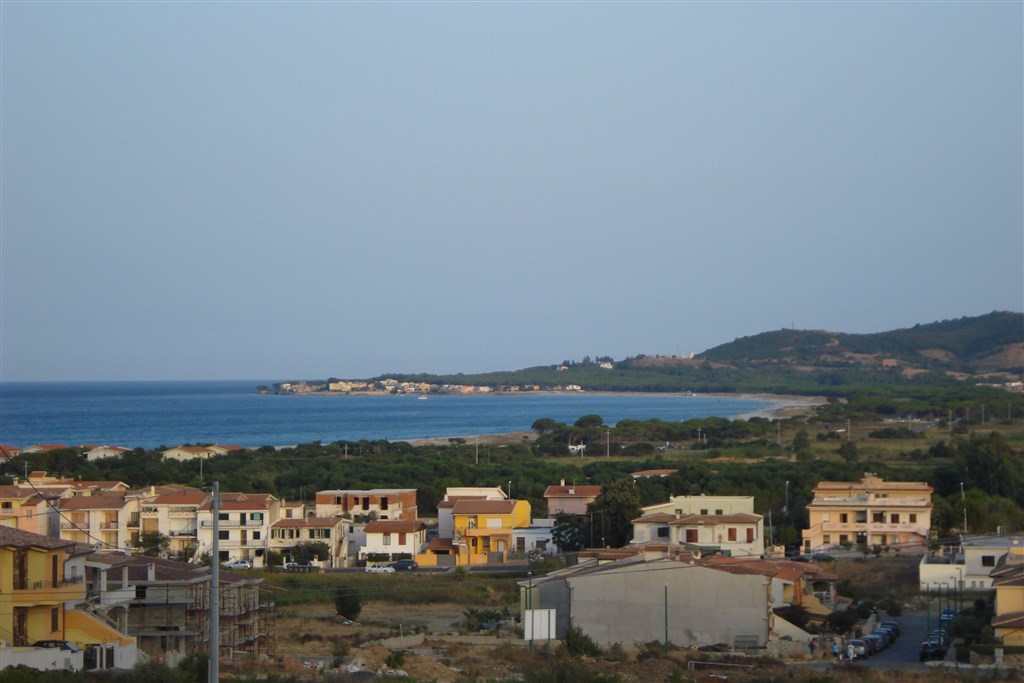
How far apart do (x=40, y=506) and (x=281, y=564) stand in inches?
234

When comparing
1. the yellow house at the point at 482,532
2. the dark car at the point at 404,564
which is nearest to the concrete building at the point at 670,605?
the dark car at the point at 404,564

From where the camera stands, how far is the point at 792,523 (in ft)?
115

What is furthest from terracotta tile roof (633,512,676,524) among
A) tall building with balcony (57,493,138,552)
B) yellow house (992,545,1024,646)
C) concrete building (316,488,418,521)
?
tall building with balcony (57,493,138,552)

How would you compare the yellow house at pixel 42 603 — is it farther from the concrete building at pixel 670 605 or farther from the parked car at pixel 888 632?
the parked car at pixel 888 632

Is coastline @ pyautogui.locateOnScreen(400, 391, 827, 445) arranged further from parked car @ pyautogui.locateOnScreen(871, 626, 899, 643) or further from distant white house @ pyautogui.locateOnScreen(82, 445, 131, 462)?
parked car @ pyautogui.locateOnScreen(871, 626, 899, 643)

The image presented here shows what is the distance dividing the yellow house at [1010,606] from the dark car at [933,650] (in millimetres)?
842

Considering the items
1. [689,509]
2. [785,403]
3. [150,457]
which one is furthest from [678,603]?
[785,403]

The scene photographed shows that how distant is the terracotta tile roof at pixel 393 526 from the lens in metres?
32.8

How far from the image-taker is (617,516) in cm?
3238

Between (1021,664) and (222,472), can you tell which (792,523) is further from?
(222,472)

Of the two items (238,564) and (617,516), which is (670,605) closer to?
(617,516)

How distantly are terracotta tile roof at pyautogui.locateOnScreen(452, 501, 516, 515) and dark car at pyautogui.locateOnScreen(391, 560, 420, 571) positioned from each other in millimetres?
2028

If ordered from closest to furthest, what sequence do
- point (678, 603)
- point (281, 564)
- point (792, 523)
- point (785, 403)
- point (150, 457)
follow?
Result: point (678, 603) < point (281, 564) < point (792, 523) < point (150, 457) < point (785, 403)

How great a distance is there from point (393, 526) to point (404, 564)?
146 cm
